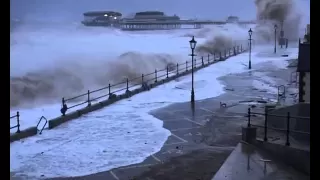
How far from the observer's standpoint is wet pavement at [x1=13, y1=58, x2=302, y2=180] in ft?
26.8

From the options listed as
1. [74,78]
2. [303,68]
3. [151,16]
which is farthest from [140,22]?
[303,68]

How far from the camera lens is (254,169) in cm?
696

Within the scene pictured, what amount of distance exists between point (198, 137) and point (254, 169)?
14.1 feet

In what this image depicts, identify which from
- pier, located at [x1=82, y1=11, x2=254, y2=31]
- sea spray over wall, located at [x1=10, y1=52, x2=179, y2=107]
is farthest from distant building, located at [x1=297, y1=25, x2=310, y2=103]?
pier, located at [x1=82, y1=11, x2=254, y2=31]

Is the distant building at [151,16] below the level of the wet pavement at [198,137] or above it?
above

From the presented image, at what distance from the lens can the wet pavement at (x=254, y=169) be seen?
21.6 ft

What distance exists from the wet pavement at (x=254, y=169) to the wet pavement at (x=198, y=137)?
0.22 m

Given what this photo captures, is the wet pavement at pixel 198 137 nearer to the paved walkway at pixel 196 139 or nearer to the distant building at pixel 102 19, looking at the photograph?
the paved walkway at pixel 196 139

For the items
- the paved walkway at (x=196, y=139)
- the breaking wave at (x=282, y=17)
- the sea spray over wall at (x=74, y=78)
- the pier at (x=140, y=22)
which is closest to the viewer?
the paved walkway at (x=196, y=139)

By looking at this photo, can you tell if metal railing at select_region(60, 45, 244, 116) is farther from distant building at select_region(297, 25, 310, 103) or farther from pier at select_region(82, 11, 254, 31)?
pier at select_region(82, 11, 254, 31)

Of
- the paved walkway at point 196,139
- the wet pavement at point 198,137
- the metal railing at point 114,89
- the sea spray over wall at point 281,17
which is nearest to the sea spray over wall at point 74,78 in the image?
the metal railing at point 114,89

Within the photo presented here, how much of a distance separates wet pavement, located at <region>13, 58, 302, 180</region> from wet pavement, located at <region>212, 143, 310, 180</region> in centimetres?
22

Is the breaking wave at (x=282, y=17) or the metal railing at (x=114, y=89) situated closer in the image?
the metal railing at (x=114, y=89)

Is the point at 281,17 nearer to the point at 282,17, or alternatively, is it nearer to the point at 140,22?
the point at 282,17
